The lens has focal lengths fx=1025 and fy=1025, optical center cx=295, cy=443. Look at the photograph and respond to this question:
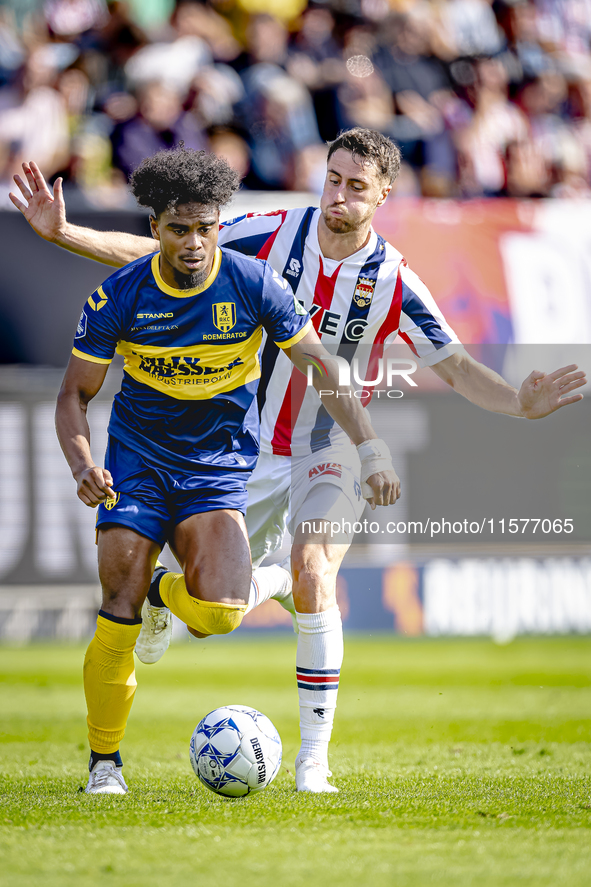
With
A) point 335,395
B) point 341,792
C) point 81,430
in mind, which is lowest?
point 341,792

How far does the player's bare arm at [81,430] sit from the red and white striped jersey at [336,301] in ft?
3.90

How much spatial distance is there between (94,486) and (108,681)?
919mm

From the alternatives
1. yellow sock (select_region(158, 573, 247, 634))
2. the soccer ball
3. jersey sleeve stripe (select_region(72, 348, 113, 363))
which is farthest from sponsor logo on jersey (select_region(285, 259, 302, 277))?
the soccer ball

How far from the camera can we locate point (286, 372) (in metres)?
5.53

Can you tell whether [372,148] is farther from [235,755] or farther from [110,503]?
[235,755]

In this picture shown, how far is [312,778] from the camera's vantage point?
14.9 feet

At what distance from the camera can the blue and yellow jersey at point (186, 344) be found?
465cm

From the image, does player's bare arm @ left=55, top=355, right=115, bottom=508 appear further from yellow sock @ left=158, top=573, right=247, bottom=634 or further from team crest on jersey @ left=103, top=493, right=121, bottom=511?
yellow sock @ left=158, top=573, right=247, bottom=634

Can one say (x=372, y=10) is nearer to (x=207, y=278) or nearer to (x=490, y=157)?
(x=490, y=157)

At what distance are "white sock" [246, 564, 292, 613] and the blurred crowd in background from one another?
5663 millimetres

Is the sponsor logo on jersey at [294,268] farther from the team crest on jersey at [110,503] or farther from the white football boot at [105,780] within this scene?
the white football boot at [105,780]

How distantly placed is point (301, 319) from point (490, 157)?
8.53 meters

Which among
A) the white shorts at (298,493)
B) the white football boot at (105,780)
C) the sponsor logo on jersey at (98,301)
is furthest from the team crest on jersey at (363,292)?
the white football boot at (105,780)

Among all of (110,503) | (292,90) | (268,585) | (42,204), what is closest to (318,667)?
(268,585)
